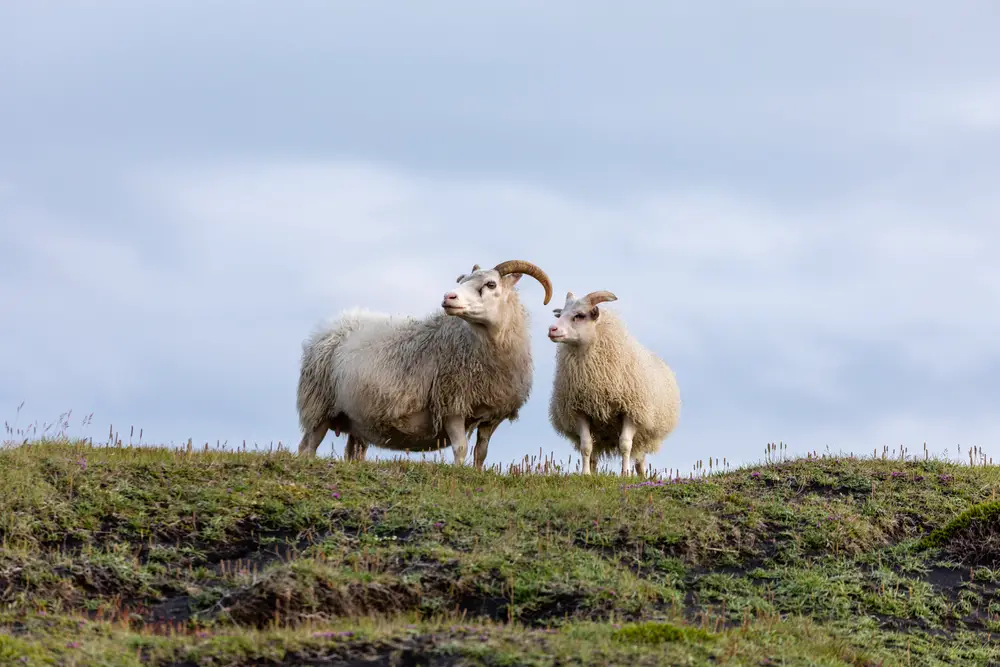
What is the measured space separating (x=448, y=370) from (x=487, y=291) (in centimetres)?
134

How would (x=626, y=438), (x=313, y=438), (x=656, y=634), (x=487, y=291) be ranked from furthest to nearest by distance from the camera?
1. (x=313, y=438)
2. (x=626, y=438)
3. (x=487, y=291)
4. (x=656, y=634)

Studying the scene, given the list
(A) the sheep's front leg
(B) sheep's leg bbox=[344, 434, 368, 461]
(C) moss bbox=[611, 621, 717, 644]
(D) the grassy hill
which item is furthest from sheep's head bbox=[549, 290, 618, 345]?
(C) moss bbox=[611, 621, 717, 644]

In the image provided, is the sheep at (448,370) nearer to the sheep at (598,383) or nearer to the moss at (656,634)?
the sheep at (598,383)

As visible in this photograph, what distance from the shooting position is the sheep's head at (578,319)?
17.7 metres

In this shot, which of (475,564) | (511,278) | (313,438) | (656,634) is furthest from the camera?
(313,438)

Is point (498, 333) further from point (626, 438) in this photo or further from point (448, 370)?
point (626, 438)

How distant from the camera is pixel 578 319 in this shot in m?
18.0

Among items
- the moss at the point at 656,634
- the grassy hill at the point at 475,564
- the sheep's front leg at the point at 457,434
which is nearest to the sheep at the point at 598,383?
the sheep's front leg at the point at 457,434

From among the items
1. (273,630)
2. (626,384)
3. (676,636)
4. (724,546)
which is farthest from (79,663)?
(626,384)

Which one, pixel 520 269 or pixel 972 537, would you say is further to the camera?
pixel 520 269

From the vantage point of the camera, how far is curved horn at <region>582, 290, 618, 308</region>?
717 inches

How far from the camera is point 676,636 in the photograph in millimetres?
9547

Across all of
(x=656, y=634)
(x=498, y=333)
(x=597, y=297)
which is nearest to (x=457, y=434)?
(x=498, y=333)

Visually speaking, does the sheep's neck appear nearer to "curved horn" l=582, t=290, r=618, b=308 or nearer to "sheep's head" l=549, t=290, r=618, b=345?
"sheep's head" l=549, t=290, r=618, b=345
